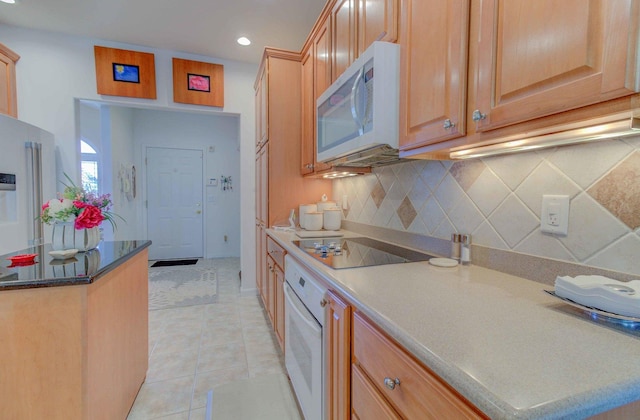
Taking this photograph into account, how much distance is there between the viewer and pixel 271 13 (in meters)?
2.47

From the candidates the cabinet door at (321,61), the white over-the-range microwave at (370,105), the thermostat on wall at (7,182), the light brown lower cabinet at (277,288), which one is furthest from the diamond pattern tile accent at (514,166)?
the thermostat on wall at (7,182)

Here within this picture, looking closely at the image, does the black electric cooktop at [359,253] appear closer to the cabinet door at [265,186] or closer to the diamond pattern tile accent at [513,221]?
the diamond pattern tile accent at [513,221]

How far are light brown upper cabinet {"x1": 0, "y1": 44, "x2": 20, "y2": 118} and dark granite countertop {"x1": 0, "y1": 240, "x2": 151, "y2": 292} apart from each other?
6.71ft

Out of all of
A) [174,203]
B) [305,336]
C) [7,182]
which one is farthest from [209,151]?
[305,336]

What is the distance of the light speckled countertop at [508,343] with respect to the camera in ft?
1.36

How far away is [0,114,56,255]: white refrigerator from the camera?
6.97 ft

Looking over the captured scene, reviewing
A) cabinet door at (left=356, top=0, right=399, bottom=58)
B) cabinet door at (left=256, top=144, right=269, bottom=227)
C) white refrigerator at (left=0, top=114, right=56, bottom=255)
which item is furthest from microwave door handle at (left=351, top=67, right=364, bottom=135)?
white refrigerator at (left=0, top=114, right=56, bottom=255)

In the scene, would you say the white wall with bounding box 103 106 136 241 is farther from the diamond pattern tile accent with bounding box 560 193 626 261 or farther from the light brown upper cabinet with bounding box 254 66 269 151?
the diamond pattern tile accent with bounding box 560 193 626 261

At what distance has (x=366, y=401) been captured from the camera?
81 cm

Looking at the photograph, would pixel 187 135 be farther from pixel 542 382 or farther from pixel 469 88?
pixel 542 382

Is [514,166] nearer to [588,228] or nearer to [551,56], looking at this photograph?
[588,228]

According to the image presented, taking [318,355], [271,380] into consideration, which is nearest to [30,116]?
[271,380]

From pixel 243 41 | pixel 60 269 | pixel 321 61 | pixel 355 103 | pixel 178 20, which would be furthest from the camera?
pixel 243 41

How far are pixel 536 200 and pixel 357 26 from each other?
1156mm
